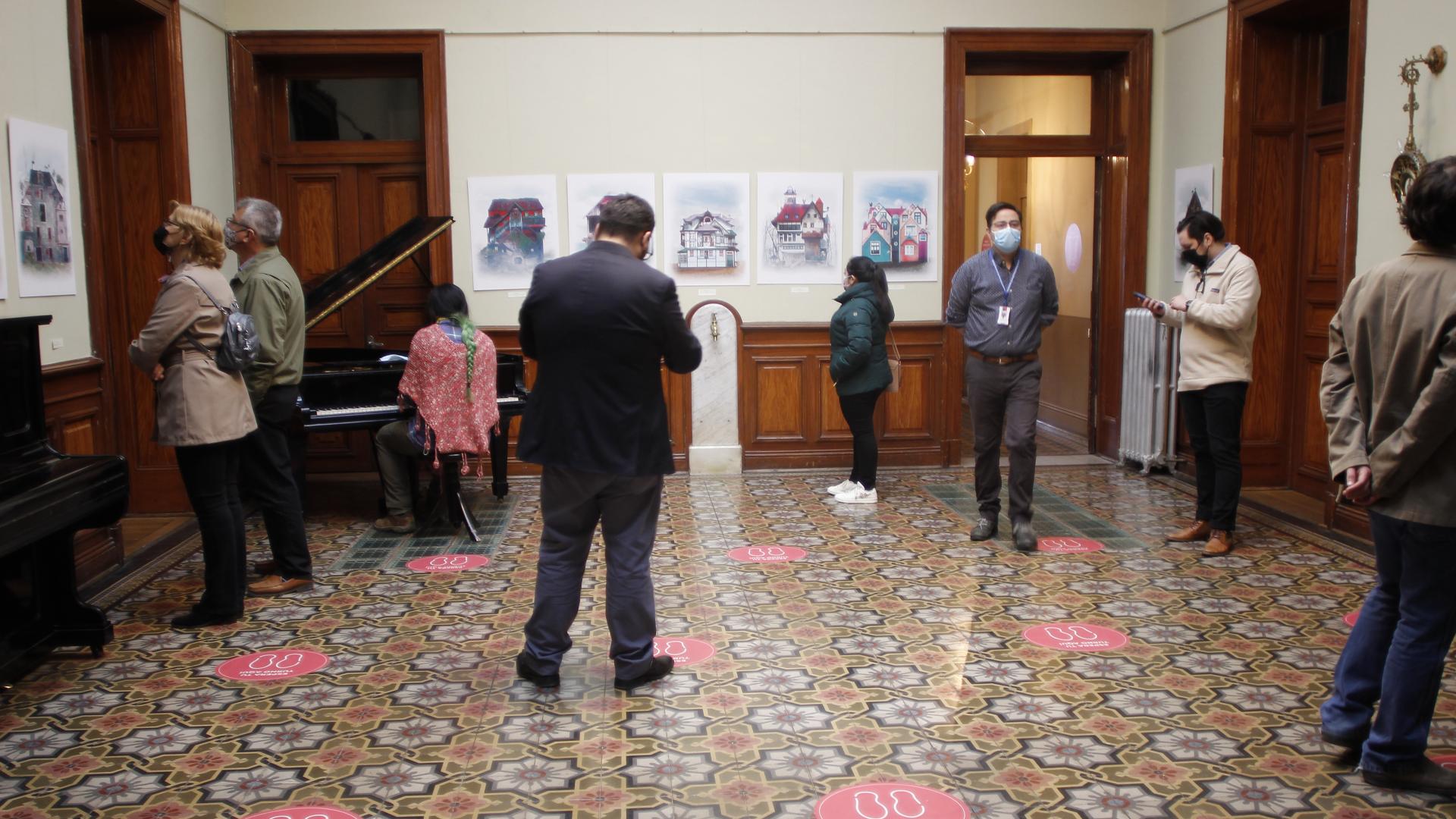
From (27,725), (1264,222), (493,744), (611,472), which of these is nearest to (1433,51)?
(1264,222)

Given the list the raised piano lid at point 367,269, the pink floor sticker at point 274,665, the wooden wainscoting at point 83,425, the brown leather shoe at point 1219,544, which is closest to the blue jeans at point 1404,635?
the brown leather shoe at point 1219,544

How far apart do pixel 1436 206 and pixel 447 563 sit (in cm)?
437

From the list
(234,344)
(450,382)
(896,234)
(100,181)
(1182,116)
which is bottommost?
(450,382)

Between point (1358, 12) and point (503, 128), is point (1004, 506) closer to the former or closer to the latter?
point (1358, 12)

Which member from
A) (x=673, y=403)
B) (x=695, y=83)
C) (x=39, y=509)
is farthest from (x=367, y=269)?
(x=695, y=83)

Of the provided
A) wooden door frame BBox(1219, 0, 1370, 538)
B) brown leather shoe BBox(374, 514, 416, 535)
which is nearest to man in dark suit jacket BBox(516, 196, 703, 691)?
brown leather shoe BBox(374, 514, 416, 535)

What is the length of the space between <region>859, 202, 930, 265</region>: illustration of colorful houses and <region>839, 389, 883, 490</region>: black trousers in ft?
5.10

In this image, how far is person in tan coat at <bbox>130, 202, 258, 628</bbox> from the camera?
429 cm

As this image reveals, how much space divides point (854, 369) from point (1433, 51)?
3232 mm

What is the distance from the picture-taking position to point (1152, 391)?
7.67 meters

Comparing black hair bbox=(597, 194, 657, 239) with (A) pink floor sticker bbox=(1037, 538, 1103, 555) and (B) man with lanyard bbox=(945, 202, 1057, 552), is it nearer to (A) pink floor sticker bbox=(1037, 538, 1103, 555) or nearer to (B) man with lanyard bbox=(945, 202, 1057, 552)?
(B) man with lanyard bbox=(945, 202, 1057, 552)

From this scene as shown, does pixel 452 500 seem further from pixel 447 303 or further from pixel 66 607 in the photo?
pixel 66 607

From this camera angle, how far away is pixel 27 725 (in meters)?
3.60

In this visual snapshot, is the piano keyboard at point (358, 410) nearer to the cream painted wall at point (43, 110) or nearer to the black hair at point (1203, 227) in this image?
the cream painted wall at point (43, 110)
